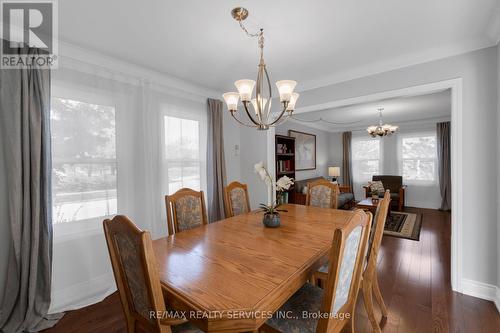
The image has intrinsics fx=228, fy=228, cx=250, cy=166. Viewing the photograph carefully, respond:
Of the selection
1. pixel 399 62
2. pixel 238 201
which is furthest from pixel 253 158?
pixel 399 62

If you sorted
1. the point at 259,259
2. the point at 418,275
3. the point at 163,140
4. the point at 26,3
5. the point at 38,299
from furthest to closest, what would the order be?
1. the point at 163,140
2. the point at 418,275
3. the point at 38,299
4. the point at 26,3
5. the point at 259,259

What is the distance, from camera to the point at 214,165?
134 inches

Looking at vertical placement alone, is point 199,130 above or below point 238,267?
above

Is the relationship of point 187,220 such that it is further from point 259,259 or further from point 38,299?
point 38,299

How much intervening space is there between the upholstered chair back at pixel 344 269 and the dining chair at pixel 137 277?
65cm

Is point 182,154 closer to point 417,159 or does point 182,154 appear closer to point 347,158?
point 347,158

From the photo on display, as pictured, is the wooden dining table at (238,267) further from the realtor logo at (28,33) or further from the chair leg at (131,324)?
the realtor logo at (28,33)

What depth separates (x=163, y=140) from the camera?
294 cm

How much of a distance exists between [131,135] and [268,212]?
185 cm

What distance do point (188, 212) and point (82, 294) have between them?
1338mm

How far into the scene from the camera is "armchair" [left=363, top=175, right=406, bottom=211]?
561 cm

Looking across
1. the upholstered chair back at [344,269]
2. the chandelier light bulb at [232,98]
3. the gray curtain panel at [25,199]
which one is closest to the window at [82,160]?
the gray curtain panel at [25,199]

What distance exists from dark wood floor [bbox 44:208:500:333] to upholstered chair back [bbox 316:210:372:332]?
81 cm

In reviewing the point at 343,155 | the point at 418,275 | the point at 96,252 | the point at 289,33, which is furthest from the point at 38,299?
the point at 343,155
